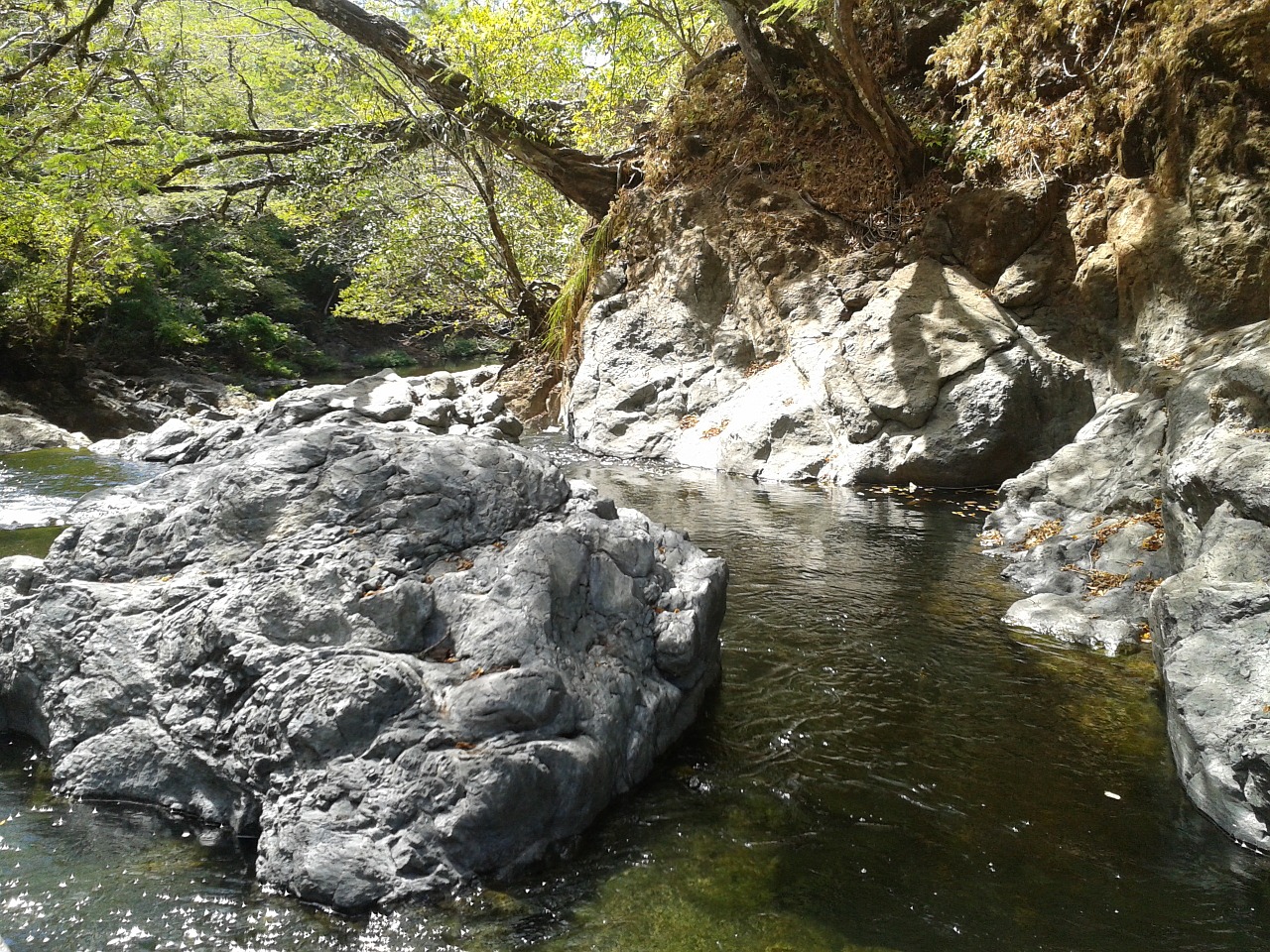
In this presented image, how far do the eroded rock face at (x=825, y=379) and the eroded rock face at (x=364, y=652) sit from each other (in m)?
5.96

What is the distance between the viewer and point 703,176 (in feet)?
46.7

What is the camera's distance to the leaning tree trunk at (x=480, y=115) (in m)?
13.8

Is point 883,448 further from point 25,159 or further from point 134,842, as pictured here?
point 25,159

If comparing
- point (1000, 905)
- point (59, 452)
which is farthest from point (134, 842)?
point (59, 452)

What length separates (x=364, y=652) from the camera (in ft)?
11.1

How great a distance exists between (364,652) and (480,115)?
1320 cm

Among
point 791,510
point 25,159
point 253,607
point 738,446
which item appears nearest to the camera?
point 253,607

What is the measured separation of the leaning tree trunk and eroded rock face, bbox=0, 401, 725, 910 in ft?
37.8

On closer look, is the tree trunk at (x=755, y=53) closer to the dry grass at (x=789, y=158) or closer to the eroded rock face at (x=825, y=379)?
the dry grass at (x=789, y=158)

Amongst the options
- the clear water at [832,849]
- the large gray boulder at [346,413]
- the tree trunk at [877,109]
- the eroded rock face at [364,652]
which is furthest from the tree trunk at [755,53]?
the clear water at [832,849]

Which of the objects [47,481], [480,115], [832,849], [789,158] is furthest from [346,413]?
[832,849]

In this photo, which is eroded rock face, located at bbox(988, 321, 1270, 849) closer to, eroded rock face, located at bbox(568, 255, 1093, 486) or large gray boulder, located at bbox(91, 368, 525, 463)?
eroded rock face, located at bbox(568, 255, 1093, 486)

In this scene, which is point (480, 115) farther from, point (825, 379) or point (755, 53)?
point (825, 379)

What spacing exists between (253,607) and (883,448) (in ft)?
25.6
